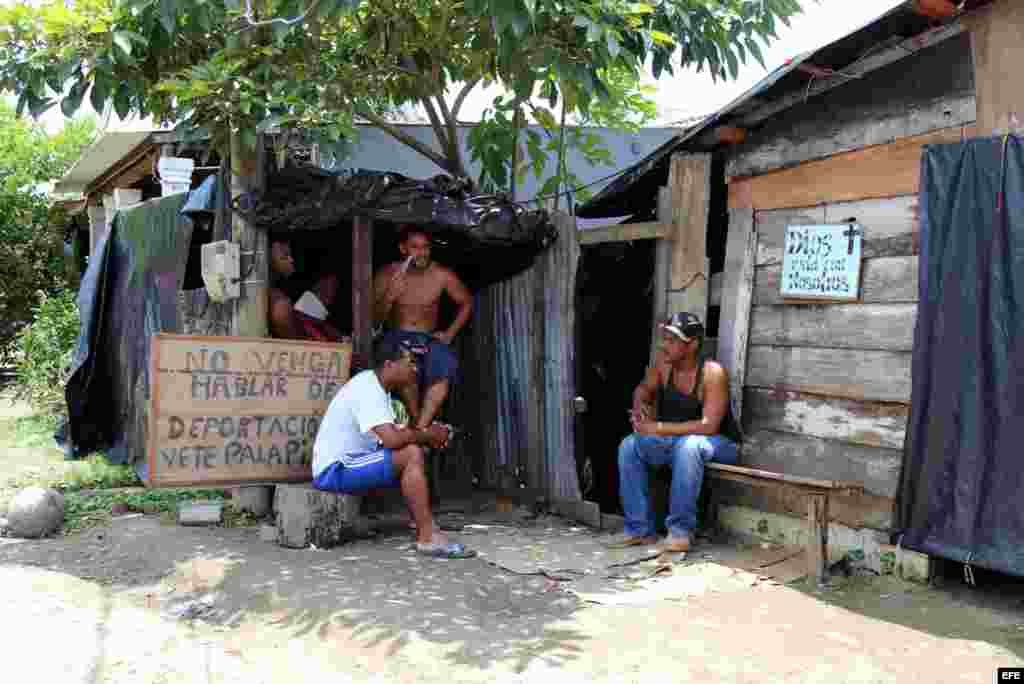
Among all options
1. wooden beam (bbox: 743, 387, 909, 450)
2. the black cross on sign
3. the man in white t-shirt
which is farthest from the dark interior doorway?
the black cross on sign

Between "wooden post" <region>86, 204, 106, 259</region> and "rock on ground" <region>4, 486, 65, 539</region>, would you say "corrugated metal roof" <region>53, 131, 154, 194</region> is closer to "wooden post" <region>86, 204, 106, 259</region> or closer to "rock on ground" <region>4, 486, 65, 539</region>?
"wooden post" <region>86, 204, 106, 259</region>

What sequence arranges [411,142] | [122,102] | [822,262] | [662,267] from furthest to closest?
[411,142]
[662,267]
[122,102]
[822,262]

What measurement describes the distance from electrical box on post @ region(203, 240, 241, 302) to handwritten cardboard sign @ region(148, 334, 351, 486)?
1.64 feet

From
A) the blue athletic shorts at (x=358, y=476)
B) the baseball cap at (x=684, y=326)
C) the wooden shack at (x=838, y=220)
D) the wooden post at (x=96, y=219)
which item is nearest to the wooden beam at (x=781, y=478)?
the wooden shack at (x=838, y=220)

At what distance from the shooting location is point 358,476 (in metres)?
5.86

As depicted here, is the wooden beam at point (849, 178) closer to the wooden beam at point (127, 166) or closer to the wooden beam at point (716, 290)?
the wooden beam at point (716, 290)

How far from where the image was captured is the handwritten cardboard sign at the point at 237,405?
588cm

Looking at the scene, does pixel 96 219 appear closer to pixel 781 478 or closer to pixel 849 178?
pixel 849 178

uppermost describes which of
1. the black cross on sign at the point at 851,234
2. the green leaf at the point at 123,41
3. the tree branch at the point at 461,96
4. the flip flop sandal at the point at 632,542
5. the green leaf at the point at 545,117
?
the tree branch at the point at 461,96

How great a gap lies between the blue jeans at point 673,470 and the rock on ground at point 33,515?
3.73 meters

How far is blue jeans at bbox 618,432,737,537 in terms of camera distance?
5.69m

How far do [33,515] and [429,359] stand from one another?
282 cm

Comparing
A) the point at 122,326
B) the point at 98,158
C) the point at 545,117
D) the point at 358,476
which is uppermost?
the point at 98,158

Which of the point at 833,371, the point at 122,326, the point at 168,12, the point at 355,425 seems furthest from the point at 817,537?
the point at 122,326
